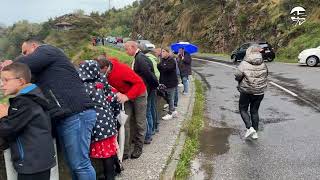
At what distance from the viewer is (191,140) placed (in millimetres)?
9188

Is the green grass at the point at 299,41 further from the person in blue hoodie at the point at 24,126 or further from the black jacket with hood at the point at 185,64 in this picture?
the person in blue hoodie at the point at 24,126

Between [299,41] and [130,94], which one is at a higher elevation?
[130,94]

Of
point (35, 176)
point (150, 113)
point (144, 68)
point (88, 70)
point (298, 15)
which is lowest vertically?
point (150, 113)

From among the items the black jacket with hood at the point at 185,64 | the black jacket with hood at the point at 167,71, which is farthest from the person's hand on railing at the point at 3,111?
the black jacket with hood at the point at 185,64

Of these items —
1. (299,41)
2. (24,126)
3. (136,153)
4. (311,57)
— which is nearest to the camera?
(24,126)

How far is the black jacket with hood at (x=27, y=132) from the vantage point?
12.9 ft

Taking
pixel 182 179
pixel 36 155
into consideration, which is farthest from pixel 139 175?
pixel 36 155

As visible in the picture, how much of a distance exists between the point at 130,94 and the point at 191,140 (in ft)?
8.51

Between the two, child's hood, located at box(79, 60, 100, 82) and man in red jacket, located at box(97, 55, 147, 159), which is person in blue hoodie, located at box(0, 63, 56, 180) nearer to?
child's hood, located at box(79, 60, 100, 82)

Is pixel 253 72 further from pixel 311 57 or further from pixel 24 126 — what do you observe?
pixel 311 57

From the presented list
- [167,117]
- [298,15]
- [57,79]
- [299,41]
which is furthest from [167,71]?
[298,15]

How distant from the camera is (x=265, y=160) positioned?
772 centimetres

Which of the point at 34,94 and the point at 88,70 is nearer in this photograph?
the point at 34,94

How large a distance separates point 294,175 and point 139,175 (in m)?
2.22
